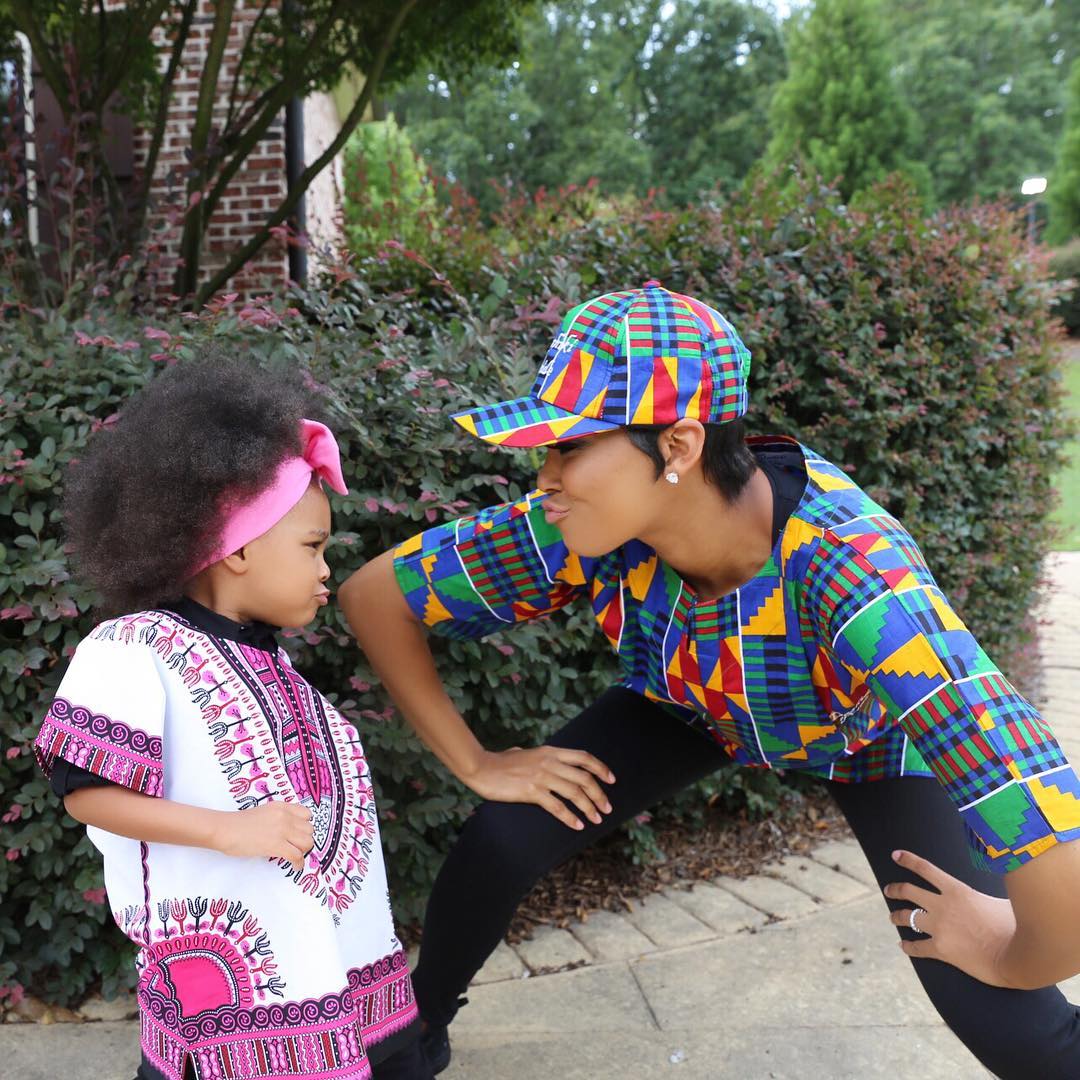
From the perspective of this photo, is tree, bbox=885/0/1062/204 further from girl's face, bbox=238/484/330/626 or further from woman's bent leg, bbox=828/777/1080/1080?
girl's face, bbox=238/484/330/626

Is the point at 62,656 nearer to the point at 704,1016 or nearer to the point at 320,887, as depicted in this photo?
the point at 320,887

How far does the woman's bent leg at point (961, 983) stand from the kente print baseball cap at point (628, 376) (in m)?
0.83

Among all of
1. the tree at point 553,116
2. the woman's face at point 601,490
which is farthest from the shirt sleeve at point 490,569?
the tree at point 553,116

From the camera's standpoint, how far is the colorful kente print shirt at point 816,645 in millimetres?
1580

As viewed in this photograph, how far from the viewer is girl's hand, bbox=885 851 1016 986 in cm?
180

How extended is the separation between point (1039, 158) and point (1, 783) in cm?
4069

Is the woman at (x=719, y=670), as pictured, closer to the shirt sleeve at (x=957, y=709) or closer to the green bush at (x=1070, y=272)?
the shirt sleeve at (x=957, y=709)

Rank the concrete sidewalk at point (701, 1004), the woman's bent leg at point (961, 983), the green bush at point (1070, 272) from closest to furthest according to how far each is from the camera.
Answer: the woman's bent leg at point (961, 983) → the concrete sidewalk at point (701, 1004) → the green bush at point (1070, 272)

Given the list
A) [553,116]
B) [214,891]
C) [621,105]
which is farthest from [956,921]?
[621,105]

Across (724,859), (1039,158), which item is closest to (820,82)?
(1039,158)

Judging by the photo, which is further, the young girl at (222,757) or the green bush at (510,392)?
the green bush at (510,392)

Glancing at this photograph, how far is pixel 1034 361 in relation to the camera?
4.69 meters

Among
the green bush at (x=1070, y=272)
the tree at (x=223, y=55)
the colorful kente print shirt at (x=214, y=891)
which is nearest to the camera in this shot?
the colorful kente print shirt at (x=214, y=891)

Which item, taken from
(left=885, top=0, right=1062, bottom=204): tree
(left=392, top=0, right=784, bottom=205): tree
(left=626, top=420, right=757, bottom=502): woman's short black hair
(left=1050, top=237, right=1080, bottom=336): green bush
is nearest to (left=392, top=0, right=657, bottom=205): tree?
(left=392, top=0, right=784, bottom=205): tree
